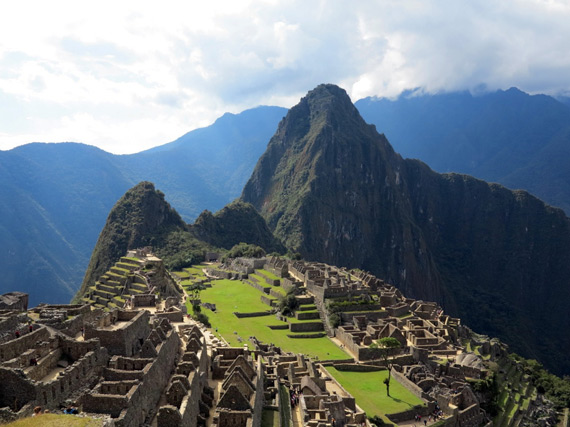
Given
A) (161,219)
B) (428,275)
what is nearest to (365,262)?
(428,275)

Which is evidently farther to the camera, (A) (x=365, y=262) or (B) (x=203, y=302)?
(A) (x=365, y=262)

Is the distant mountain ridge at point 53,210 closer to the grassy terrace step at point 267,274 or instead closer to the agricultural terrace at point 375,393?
the grassy terrace step at point 267,274

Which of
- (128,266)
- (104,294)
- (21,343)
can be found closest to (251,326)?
(104,294)

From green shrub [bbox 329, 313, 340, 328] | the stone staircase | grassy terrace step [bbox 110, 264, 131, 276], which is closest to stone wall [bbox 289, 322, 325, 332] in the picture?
green shrub [bbox 329, 313, 340, 328]

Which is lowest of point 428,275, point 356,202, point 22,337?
point 428,275

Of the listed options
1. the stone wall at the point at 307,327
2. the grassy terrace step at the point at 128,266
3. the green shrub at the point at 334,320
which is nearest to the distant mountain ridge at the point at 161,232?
the grassy terrace step at the point at 128,266

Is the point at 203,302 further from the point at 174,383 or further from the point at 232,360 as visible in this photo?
the point at 174,383
